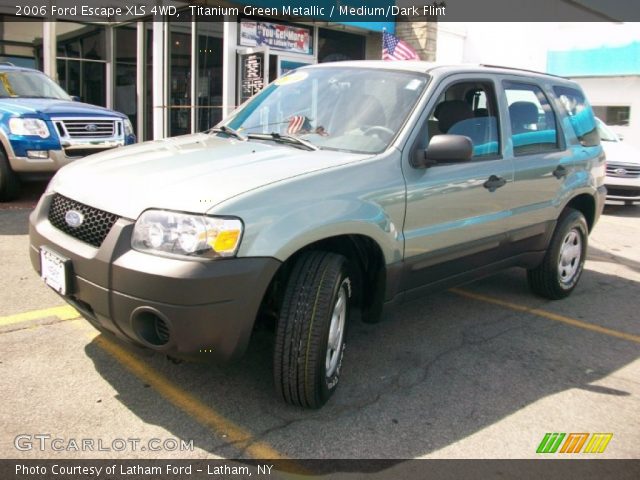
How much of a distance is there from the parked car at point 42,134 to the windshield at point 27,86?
2 centimetres

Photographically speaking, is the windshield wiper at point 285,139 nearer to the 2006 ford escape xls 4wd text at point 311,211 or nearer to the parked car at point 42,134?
the 2006 ford escape xls 4wd text at point 311,211

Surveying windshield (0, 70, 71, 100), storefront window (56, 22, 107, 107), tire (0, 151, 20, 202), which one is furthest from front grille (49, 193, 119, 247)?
storefront window (56, 22, 107, 107)

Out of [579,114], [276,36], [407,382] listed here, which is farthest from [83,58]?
[407,382]

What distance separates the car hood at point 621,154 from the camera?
35.7 ft

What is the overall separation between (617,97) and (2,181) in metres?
18.5

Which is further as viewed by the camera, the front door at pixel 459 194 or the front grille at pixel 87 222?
the front door at pixel 459 194

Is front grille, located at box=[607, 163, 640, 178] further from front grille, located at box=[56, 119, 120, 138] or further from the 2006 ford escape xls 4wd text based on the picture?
front grille, located at box=[56, 119, 120, 138]

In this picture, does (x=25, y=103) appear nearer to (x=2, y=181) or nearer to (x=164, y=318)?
(x=2, y=181)

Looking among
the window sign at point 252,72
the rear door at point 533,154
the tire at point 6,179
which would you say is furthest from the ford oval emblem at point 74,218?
the window sign at point 252,72

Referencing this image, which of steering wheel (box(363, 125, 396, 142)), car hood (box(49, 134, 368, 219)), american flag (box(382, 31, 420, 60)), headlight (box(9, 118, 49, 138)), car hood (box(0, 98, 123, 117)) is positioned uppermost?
american flag (box(382, 31, 420, 60))

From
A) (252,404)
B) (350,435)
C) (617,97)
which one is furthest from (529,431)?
(617,97)

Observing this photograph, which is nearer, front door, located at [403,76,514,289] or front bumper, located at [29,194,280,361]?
front bumper, located at [29,194,280,361]

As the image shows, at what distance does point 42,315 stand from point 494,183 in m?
3.27

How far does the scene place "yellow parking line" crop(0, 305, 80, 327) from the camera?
4.17 meters
